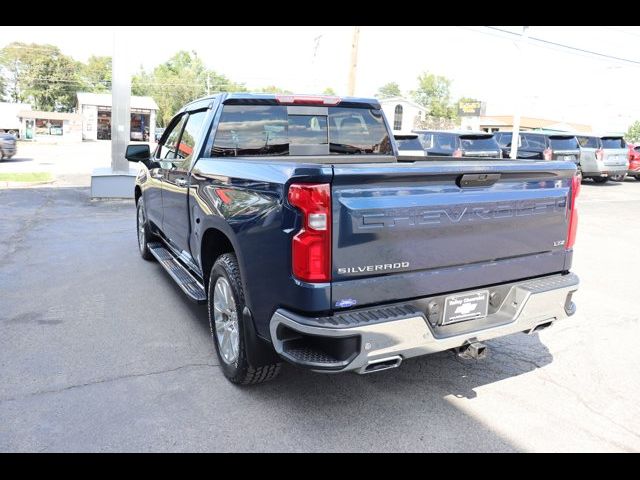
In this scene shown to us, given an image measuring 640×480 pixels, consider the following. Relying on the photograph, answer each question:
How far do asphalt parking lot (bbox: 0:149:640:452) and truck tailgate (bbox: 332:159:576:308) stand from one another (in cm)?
83

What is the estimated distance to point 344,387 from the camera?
142 inches

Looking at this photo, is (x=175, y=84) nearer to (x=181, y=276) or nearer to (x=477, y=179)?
(x=181, y=276)

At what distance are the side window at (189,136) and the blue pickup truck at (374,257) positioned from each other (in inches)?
19.1

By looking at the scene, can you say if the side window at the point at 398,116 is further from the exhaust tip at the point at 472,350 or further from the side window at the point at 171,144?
the exhaust tip at the point at 472,350

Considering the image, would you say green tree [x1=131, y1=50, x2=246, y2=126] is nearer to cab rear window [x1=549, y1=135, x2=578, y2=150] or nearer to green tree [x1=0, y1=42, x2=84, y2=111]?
green tree [x1=0, y1=42, x2=84, y2=111]

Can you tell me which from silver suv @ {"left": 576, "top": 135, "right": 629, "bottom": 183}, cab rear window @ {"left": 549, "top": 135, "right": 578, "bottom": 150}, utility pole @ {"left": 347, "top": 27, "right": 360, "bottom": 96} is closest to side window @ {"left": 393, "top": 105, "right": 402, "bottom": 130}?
utility pole @ {"left": 347, "top": 27, "right": 360, "bottom": 96}

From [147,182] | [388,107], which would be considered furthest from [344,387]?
[388,107]

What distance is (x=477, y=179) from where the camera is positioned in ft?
9.83

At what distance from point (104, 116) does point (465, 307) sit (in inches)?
2641

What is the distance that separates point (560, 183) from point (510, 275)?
698mm

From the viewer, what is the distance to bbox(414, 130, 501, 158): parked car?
1502cm

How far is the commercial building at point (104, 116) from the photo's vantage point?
5975 centimetres

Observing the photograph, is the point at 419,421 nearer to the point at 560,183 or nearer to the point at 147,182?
the point at 560,183

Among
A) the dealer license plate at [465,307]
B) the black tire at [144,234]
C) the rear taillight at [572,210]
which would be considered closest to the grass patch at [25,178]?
the black tire at [144,234]
